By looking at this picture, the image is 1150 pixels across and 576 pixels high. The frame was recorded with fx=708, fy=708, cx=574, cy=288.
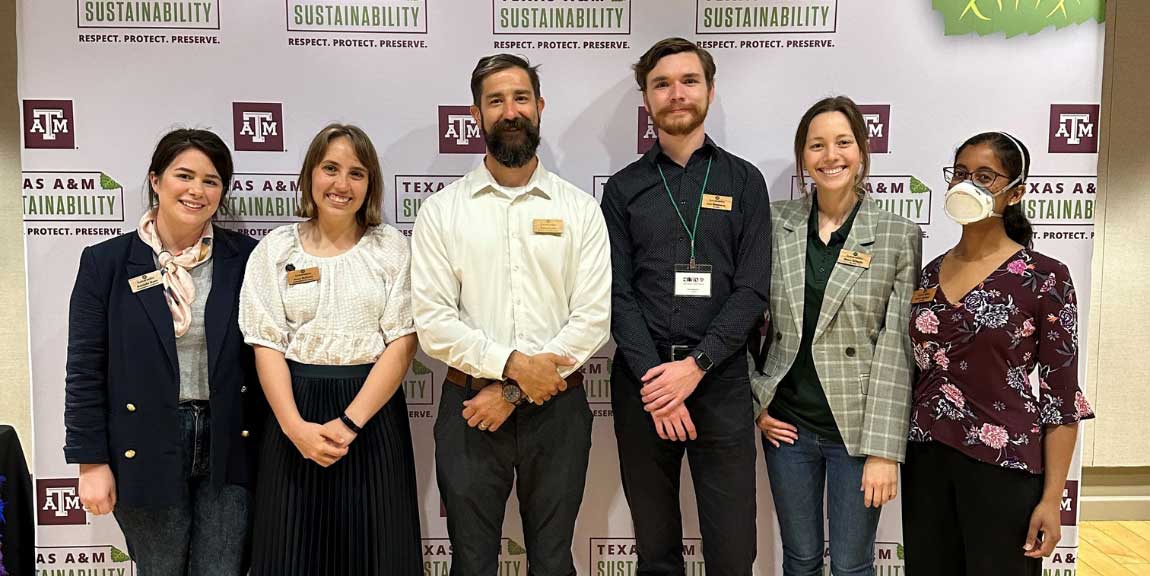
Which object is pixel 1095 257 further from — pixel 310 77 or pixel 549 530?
pixel 310 77

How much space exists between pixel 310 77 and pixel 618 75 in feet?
4.11

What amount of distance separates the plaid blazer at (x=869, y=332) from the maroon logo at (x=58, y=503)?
2.95 m

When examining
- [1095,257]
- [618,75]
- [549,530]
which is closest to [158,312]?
[549,530]

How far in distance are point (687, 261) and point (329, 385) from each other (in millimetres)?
1230

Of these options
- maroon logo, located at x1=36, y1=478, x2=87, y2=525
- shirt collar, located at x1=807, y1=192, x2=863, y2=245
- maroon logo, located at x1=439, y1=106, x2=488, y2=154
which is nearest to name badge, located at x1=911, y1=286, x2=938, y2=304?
shirt collar, located at x1=807, y1=192, x2=863, y2=245

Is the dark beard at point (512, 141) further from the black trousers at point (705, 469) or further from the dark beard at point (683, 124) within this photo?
the black trousers at point (705, 469)

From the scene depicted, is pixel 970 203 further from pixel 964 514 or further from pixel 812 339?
pixel 964 514

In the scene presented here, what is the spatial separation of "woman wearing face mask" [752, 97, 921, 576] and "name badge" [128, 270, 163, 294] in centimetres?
201

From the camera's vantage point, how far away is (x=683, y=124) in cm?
236

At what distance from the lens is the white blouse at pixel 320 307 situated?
222 centimetres

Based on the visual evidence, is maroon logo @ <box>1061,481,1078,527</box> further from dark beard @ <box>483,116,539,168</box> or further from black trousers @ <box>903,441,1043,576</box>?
dark beard @ <box>483,116,539,168</box>

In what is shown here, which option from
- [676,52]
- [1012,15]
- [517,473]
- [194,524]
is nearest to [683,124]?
[676,52]

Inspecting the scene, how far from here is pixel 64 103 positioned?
9.34ft

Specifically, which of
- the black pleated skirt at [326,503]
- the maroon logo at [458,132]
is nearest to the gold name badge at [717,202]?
the maroon logo at [458,132]
